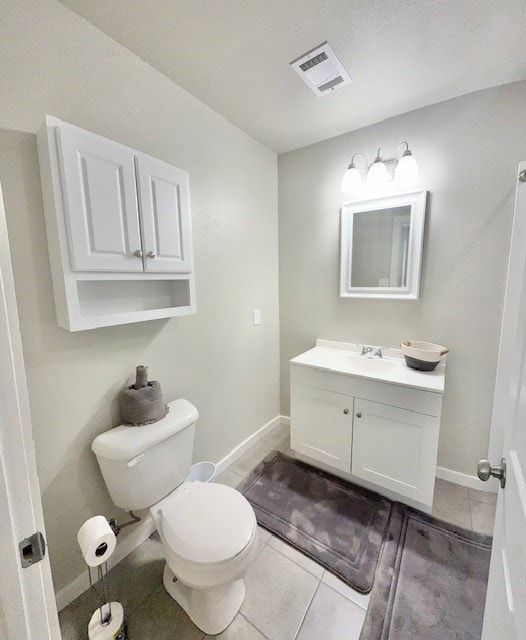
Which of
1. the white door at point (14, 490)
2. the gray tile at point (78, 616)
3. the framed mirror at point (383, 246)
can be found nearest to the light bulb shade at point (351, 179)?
the framed mirror at point (383, 246)

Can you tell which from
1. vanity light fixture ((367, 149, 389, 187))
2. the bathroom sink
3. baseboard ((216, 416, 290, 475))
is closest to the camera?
vanity light fixture ((367, 149, 389, 187))

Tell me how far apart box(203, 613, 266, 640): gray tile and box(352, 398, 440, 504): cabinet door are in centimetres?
93

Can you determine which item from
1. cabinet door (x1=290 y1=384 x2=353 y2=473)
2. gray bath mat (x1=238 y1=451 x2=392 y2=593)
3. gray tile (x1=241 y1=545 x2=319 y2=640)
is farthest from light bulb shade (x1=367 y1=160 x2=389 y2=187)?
gray tile (x1=241 y1=545 x2=319 y2=640)

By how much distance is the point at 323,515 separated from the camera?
155cm

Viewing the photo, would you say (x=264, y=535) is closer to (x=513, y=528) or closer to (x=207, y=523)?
(x=207, y=523)

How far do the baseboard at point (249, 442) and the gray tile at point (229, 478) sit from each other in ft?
0.10

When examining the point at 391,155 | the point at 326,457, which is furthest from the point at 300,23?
the point at 326,457

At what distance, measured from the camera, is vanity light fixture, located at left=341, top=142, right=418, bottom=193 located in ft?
5.28

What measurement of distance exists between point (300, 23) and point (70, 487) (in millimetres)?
2147

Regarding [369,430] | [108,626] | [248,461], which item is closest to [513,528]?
[369,430]

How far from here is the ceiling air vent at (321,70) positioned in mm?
1223

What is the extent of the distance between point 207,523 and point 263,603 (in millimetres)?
469

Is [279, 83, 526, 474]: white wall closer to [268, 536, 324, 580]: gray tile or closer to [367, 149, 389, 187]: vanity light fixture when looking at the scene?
[367, 149, 389, 187]: vanity light fixture

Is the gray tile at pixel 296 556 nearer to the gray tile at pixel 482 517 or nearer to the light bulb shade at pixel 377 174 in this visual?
the gray tile at pixel 482 517
